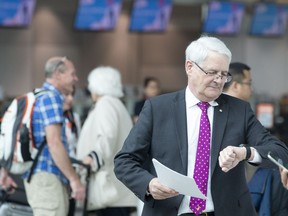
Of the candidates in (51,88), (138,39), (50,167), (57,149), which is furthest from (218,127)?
(138,39)

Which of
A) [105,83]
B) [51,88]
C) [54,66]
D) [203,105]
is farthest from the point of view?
[105,83]

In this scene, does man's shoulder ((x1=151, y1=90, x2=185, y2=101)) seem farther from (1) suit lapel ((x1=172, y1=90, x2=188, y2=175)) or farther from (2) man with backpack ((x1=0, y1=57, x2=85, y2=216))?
(2) man with backpack ((x1=0, y1=57, x2=85, y2=216))

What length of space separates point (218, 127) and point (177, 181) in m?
0.46

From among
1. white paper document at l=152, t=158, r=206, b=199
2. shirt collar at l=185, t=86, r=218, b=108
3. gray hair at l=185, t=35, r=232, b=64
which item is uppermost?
gray hair at l=185, t=35, r=232, b=64

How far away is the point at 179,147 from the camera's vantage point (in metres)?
3.26

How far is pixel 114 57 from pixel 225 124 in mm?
15283

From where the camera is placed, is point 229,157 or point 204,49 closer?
point 229,157

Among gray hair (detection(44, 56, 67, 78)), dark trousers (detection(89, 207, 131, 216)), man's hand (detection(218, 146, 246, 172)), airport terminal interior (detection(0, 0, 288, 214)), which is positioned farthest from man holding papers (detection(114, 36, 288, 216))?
airport terminal interior (detection(0, 0, 288, 214))

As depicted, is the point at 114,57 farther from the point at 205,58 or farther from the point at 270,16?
the point at 205,58

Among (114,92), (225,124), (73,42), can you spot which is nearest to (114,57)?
(73,42)

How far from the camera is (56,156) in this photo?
15.6ft

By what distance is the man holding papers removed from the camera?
10.6 feet

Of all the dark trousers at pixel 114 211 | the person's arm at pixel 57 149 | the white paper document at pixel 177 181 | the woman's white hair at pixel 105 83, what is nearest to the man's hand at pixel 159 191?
the white paper document at pixel 177 181

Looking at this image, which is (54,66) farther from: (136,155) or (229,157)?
(229,157)
